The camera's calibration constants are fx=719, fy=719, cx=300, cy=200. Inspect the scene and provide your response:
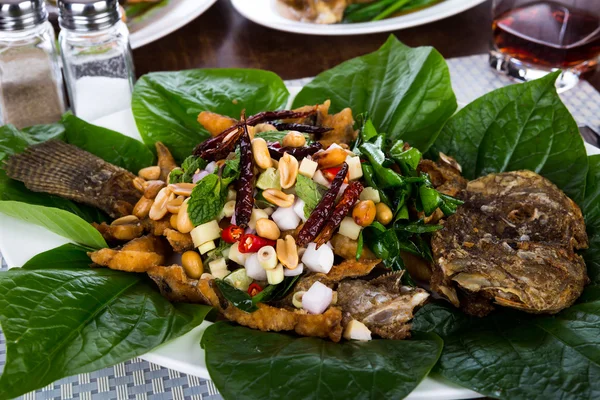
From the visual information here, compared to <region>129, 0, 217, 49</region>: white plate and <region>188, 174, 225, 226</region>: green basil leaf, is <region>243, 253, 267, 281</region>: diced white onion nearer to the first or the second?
<region>188, 174, 225, 226</region>: green basil leaf

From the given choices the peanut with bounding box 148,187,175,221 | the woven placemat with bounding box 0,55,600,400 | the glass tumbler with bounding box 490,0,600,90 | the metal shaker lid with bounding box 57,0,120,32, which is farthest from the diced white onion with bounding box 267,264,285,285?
the glass tumbler with bounding box 490,0,600,90

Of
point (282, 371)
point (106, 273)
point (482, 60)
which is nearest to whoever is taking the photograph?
point (282, 371)

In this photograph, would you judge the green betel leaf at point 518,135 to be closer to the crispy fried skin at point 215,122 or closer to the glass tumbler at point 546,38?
the crispy fried skin at point 215,122

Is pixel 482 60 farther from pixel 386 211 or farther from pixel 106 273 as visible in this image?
pixel 106 273

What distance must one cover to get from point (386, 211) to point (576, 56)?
2.41 meters

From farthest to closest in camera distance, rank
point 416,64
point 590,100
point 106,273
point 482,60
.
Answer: point 482,60 → point 590,100 → point 416,64 → point 106,273

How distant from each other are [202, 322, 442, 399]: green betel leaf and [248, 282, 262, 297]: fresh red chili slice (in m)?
0.17

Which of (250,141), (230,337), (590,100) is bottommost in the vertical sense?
(590,100)

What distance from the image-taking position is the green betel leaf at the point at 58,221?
271 cm

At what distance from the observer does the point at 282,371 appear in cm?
220

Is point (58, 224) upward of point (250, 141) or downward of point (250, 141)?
downward

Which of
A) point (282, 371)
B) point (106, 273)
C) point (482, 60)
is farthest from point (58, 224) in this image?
point (482, 60)

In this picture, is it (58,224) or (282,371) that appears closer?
(282,371)

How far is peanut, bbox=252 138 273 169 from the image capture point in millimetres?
2703
